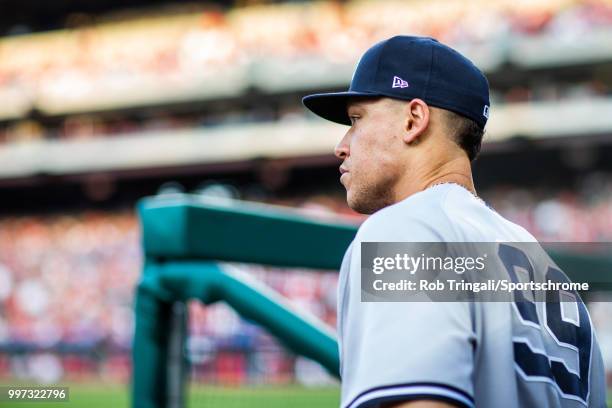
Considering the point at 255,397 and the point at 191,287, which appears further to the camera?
the point at 255,397

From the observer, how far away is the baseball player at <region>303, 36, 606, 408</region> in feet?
3.29

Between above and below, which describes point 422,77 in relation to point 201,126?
below

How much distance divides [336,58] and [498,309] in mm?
15881

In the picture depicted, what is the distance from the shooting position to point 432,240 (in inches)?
42.4

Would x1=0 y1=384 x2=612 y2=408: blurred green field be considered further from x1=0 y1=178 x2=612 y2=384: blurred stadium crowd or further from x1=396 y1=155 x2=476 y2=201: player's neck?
x1=0 y1=178 x2=612 y2=384: blurred stadium crowd

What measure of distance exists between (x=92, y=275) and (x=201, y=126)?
4.71 metres

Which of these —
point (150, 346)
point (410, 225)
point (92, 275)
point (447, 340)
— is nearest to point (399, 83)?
point (410, 225)

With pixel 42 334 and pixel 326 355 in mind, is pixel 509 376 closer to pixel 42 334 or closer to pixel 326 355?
pixel 326 355

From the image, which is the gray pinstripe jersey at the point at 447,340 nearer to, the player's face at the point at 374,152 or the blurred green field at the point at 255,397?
the player's face at the point at 374,152

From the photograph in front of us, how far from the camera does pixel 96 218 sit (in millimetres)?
18969

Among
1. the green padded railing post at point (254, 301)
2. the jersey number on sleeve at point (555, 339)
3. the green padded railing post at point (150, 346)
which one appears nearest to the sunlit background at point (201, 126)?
the green padded railing post at point (254, 301)

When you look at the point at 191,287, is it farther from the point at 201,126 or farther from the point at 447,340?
the point at 201,126

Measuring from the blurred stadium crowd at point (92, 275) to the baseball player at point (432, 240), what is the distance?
880cm

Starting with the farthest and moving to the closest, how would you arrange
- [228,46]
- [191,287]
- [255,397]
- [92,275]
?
[228,46] → [92,275] → [255,397] → [191,287]
